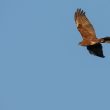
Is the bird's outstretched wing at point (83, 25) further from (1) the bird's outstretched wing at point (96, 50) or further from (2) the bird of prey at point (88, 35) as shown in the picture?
(1) the bird's outstretched wing at point (96, 50)

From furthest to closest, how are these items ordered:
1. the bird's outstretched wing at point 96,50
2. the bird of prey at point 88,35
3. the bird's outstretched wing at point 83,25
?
the bird's outstretched wing at point 83,25 < the bird's outstretched wing at point 96,50 < the bird of prey at point 88,35

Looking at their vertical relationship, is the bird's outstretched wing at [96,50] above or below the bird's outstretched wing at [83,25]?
below

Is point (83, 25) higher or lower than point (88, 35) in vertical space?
higher

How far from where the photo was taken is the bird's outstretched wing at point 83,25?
1992cm

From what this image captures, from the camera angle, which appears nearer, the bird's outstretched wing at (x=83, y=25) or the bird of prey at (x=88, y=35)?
the bird of prey at (x=88, y=35)

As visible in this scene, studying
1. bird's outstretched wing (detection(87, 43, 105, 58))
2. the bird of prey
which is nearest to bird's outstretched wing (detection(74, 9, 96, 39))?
the bird of prey

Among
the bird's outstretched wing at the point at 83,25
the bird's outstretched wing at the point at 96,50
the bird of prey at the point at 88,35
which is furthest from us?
the bird's outstretched wing at the point at 83,25

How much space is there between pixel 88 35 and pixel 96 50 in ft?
2.98

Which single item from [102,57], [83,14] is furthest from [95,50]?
[83,14]

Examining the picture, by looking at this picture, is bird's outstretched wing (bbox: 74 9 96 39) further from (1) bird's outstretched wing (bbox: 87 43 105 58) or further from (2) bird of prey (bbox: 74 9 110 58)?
(1) bird's outstretched wing (bbox: 87 43 105 58)

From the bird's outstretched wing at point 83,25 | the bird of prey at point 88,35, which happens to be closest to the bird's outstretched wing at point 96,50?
the bird of prey at point 88,35

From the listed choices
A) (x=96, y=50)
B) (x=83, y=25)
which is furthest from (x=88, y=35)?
(x=96, y=50)

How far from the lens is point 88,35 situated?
65.3ft

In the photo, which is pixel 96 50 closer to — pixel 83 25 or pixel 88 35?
pixel 88 35
